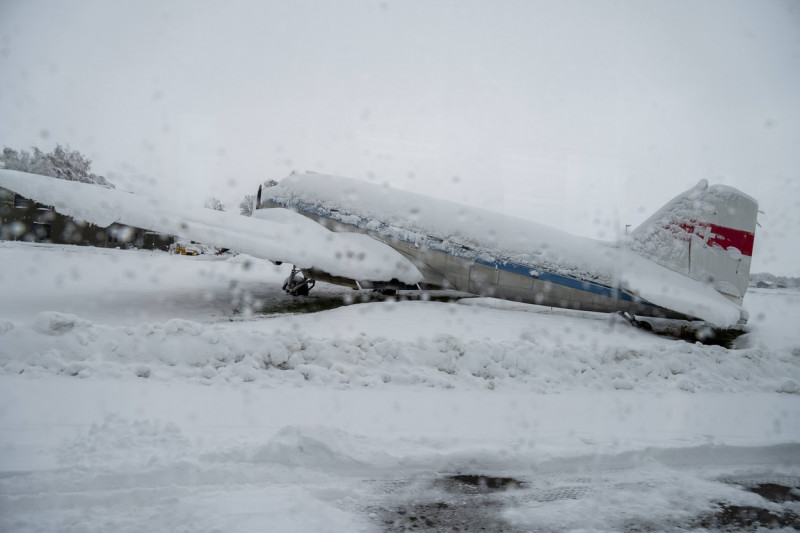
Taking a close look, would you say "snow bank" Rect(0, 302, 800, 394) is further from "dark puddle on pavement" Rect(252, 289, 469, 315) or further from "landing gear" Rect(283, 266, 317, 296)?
"landing gear" Rect(283, 266, 317, 296)

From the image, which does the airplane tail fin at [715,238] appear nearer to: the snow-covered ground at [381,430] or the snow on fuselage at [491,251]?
the snow on fuselage at [491,251]

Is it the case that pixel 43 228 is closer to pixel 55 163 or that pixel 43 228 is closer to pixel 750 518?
pixel 55 163

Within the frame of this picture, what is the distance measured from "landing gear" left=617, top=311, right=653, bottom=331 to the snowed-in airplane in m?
0.09

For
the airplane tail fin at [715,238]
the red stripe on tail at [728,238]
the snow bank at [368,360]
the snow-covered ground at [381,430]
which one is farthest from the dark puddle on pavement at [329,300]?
the red stripe on tail at [728,238]

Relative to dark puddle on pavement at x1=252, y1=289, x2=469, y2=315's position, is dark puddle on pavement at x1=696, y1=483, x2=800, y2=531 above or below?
below

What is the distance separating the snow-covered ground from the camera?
8.36ft

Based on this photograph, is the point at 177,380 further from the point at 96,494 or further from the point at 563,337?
the point at 563,337

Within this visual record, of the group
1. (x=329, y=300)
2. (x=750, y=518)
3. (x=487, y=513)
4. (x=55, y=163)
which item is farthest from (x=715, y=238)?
(x=55, y=163)

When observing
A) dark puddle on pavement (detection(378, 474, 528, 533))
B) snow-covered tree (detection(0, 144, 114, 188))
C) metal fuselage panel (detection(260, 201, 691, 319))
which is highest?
snow-covered tree (detection(0, 144, 114, 188))

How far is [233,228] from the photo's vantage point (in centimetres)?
1045

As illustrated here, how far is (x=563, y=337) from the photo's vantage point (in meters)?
7.28

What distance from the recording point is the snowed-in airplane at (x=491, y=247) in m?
9.00

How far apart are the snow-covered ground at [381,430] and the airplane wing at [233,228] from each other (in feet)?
7.57

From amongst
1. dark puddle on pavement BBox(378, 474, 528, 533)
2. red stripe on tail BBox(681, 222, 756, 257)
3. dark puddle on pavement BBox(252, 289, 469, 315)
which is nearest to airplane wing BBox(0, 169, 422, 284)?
dark puddle on pavement BBox(252, 289, 469, 315)
